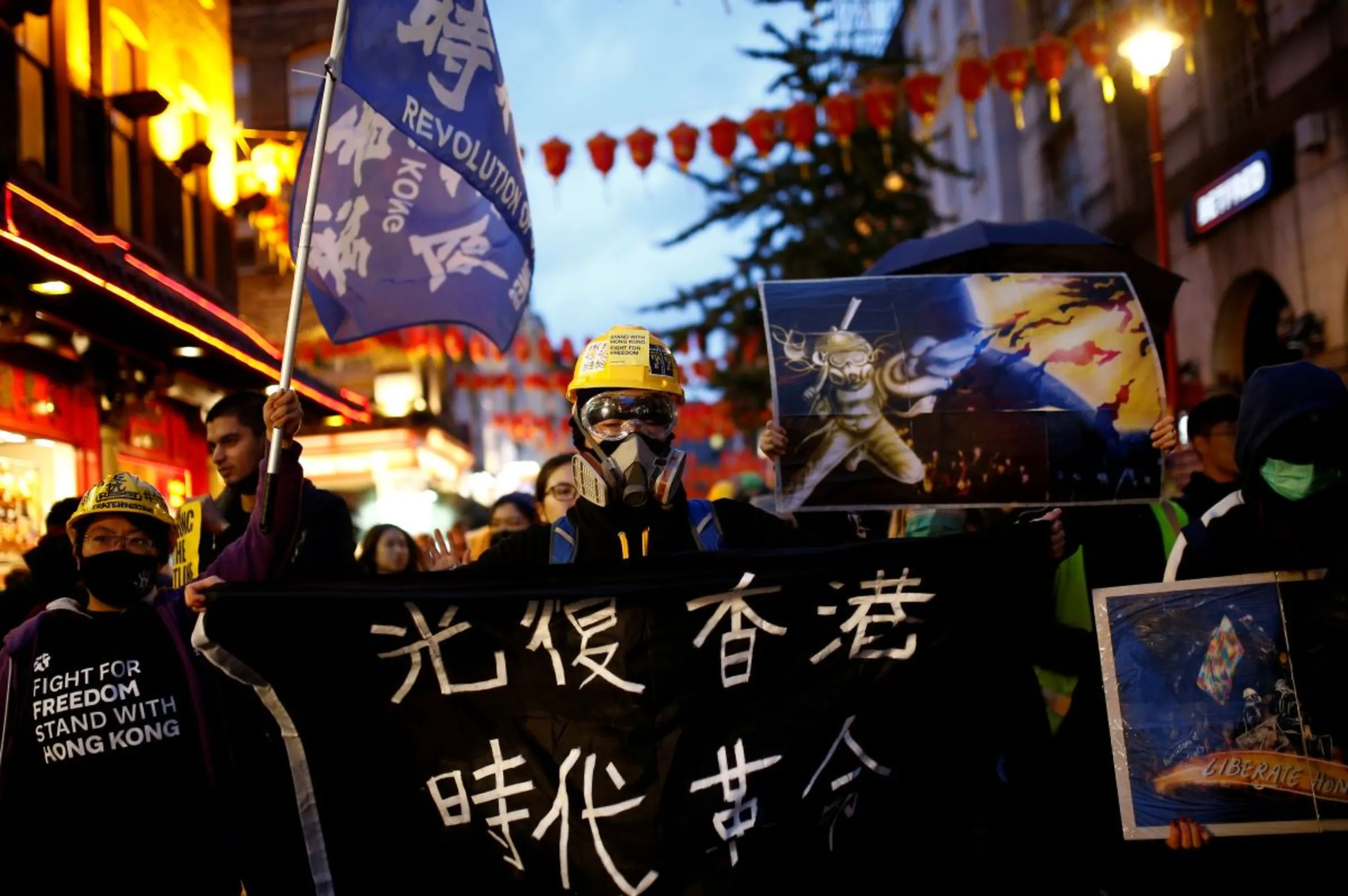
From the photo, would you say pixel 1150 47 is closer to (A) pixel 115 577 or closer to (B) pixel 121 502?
(B) pixel 121 502

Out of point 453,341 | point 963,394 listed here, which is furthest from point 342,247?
point 453,341

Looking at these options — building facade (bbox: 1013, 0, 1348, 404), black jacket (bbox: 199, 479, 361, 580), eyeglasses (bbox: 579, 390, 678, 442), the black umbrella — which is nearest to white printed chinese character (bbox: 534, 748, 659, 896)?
eyeglasses (bbox: 579, 390, 678, 442)

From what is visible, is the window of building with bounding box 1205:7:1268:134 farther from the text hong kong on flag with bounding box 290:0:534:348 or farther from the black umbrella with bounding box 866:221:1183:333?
the text hong kong on flag with bounding box 290:0:534:348

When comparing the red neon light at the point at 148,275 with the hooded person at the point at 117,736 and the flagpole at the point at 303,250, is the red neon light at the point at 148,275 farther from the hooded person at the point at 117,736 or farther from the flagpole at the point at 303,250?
the hooded person at the point at 117,736

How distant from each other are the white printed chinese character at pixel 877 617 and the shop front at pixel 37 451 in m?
7.46

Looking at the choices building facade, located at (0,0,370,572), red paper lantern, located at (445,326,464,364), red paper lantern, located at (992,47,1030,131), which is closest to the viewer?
building facade, located at (0,0,370,572)

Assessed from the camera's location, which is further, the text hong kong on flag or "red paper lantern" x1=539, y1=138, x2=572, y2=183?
"red paper lantern" x1=539, y1=138, x2=572, y2=183

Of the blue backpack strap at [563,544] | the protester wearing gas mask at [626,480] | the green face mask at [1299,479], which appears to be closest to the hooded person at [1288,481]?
the green face mask at [1299,479]

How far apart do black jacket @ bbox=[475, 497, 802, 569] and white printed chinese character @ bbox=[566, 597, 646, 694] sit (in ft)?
0.89

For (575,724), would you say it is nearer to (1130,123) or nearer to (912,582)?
(912,582)

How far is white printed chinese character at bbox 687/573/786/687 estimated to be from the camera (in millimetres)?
3447

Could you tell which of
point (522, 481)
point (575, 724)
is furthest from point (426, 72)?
point (522, 481)

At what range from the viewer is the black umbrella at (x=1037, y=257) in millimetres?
6266

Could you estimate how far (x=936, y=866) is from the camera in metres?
3.44
